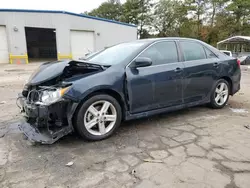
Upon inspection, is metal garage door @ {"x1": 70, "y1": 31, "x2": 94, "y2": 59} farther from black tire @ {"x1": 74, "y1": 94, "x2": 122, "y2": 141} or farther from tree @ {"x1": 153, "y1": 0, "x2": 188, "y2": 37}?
tree @ {"x1": 153, "y1": 0, "x2": 188, "y2": 37}

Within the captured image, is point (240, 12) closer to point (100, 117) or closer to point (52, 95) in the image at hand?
point (100, 117)

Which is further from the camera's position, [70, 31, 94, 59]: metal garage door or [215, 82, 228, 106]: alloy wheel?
[70, 31, 94, 59]: metal garage door

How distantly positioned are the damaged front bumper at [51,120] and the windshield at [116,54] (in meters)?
1.05

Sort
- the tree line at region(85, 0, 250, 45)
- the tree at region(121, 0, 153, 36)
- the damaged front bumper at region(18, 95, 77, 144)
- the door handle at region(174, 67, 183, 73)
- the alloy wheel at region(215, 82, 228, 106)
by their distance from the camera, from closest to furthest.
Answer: the damaged front bumper at region(18, 95, 77, 144), the door handle at region(174, 67, 183, 73), the alloy wheel at region(215, 82, 228, 106), the tree line at region(85, 0, 250, 45), the tree at region(121, 0, 153, 36)

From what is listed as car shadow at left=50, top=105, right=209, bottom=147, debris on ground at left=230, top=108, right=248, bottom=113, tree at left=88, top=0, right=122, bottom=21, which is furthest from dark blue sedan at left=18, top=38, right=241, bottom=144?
tree at left=88, top=0, right=122, bottom=21

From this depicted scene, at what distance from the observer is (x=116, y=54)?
3.74 m

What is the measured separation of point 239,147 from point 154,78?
60.8 inches

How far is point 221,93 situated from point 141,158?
2817mm

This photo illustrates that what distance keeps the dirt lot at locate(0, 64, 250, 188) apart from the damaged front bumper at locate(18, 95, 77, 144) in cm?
19

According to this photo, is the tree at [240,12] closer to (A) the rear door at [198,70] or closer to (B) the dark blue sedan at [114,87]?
(A) the rear door at [198,70]

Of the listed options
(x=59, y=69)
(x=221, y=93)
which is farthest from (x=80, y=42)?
(x=59, y=69)

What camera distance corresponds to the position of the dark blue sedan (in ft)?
9.35

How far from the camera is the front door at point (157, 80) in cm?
334

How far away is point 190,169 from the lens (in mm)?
2410
